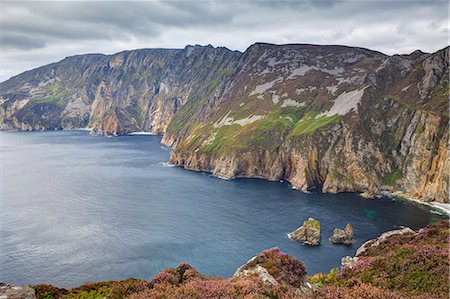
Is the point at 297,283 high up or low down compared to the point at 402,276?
down

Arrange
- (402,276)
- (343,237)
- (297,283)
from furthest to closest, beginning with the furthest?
(343,237), (297,283), (402,276)

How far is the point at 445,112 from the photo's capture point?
151 m

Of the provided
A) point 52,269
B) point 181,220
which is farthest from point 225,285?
point 181,220

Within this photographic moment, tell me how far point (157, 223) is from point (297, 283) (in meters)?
88.9

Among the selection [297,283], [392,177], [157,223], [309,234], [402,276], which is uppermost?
[402,276]

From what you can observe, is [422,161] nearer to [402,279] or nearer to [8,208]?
[402,279]

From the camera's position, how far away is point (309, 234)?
9794cm

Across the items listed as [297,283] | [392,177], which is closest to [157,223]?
[297,283]

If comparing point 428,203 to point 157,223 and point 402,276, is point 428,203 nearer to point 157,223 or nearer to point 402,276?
point 157,223

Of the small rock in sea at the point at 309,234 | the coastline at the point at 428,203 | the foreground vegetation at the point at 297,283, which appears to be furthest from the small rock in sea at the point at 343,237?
the foreground vegetation at the point at 297,283

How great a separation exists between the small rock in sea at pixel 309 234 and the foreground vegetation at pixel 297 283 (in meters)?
63.4

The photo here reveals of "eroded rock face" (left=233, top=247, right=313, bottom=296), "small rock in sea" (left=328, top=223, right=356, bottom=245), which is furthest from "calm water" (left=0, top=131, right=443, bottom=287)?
"eroded rock face" (left=233, top=247, right=313, bottom=296)

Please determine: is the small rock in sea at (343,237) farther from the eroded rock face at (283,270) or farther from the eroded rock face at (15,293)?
the eroded rock face at (15,293)

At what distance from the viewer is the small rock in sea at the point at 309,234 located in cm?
9644
